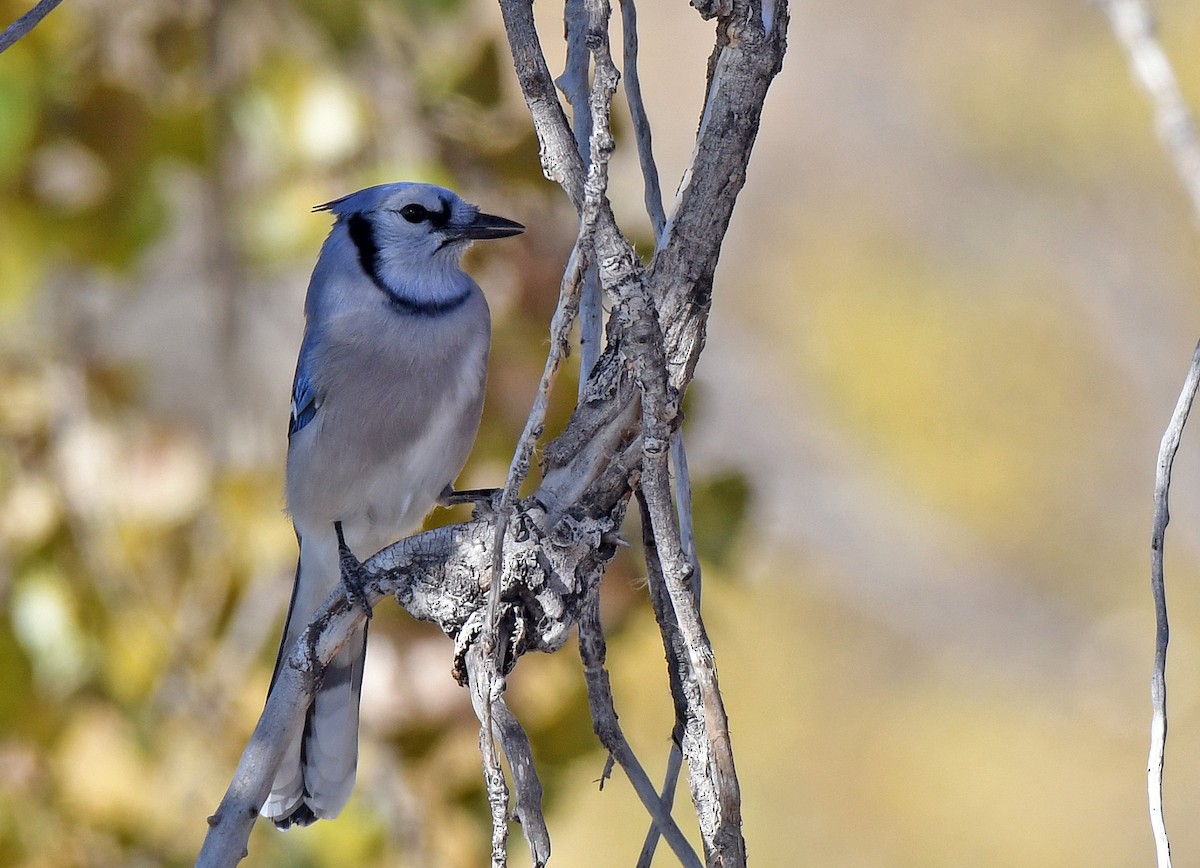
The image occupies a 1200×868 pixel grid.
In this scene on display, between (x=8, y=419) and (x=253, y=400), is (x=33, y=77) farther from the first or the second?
(x=253, y=400)

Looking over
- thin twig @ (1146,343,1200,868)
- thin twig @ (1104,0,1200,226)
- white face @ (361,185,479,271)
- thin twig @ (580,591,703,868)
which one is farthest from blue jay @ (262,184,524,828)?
thin twig @ (1146,343,1200,868)

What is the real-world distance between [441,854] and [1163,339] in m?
3.54

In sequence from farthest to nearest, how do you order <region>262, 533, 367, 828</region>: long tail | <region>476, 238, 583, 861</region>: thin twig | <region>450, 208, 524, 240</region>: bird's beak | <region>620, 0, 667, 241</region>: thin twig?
<region>450, 208, 524, 240</region>: bird's beak < <region>262, 533, 367, 828</region>: long tail < <region>620, 0, 667, 241</region>: thin twig < <region>476, 238, 583, 861</region>: thin twig

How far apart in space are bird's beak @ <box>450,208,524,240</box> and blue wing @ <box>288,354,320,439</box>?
28 centimetres

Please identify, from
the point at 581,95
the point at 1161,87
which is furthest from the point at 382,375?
the point at 1161,87

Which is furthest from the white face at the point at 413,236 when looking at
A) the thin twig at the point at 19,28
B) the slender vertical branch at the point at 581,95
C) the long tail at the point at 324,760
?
the thin twig at the point at 19,28

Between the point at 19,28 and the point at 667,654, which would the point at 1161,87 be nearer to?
the point at 667,654

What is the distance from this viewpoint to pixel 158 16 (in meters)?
2.13

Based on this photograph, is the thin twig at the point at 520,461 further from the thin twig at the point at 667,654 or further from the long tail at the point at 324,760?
the long tail at the point at 324,760

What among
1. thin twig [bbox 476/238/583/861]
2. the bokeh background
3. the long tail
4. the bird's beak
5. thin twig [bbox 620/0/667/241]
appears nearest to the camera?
thin twig [bbox 476/238/583/861]

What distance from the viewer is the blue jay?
5.79ft

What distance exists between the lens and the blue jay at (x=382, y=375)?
177cm

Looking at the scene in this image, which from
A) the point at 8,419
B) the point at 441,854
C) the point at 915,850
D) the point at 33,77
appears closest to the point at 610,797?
the point at 915,850

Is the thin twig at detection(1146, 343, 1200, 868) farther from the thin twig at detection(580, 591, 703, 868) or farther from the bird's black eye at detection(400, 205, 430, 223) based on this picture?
the bird's black eye at detection(400, 205, 430, 223)
